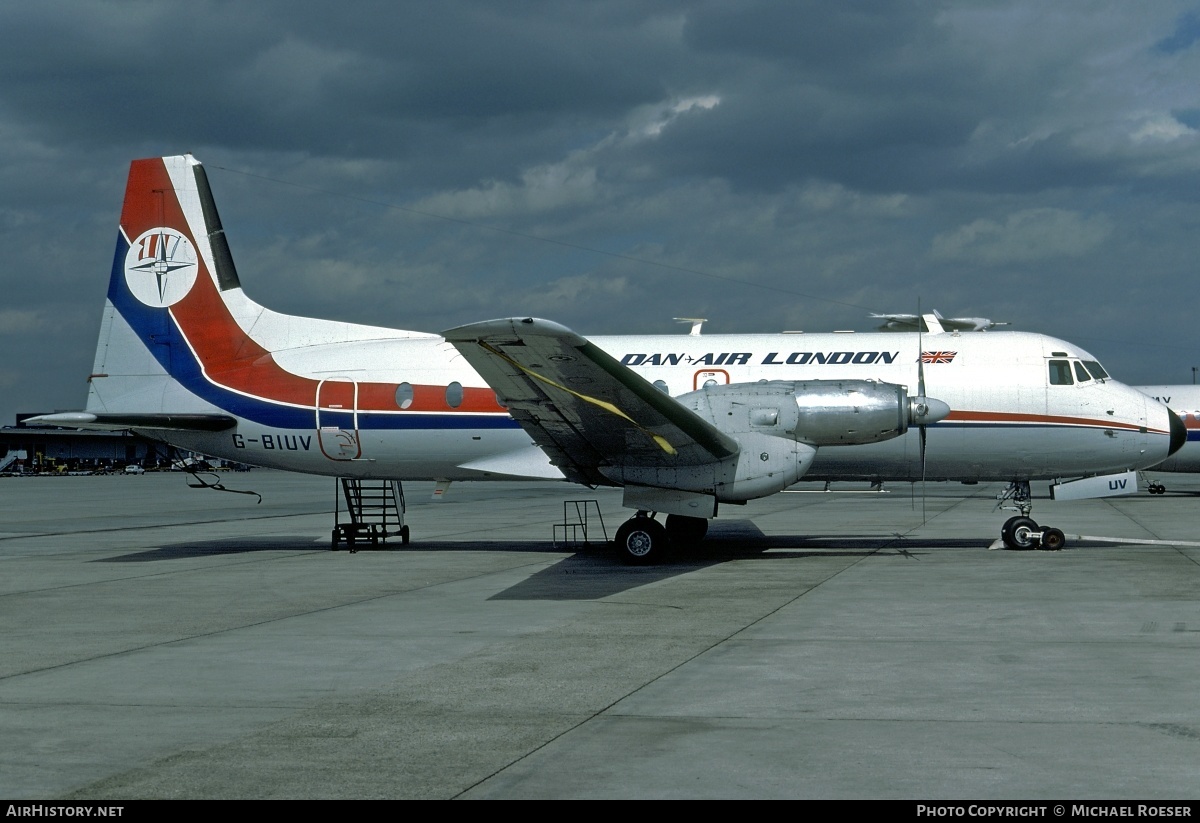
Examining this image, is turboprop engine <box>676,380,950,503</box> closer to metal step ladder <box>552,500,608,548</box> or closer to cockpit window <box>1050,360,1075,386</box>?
cockpit window <box>1050,360,1075,386</box>

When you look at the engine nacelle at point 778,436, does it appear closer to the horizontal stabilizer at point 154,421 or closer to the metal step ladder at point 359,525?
the metal step ladder at point 359,525

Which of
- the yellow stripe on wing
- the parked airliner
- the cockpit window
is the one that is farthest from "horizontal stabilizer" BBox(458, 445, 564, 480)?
the parked airliner

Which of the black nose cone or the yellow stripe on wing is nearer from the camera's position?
the yellow stripe on wing

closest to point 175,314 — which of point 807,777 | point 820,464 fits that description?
point 820,464

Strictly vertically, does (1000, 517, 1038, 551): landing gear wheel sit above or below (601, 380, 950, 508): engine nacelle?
below

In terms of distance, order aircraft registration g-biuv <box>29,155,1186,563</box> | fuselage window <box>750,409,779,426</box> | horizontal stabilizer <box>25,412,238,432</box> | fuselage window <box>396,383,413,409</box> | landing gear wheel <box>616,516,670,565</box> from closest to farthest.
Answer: aircraft registration g-biuv <box>29,155,1186,563</box>, fuselage window <box>750,409,779,426</box>, landing gear wheel <box>616,516,670,565</box>, horizontal stabilizer <box>25,412,238,432</box>, fuselage window <box>396,383,413,409</box>

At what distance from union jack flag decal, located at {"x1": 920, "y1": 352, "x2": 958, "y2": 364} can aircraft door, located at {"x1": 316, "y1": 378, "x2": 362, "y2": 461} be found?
1038 centimetres

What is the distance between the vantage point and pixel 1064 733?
23.2ft

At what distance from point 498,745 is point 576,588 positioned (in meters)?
8.22

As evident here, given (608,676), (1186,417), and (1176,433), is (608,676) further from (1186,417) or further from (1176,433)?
(1186,417)

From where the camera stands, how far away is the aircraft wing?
14.1m

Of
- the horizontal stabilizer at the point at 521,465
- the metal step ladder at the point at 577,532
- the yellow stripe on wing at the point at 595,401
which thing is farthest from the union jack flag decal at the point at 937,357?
the horizontal stabilizer at the point at 521,465

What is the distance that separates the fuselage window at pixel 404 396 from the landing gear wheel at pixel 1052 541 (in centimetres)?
1156

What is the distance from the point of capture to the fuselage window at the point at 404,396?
20609 mm
